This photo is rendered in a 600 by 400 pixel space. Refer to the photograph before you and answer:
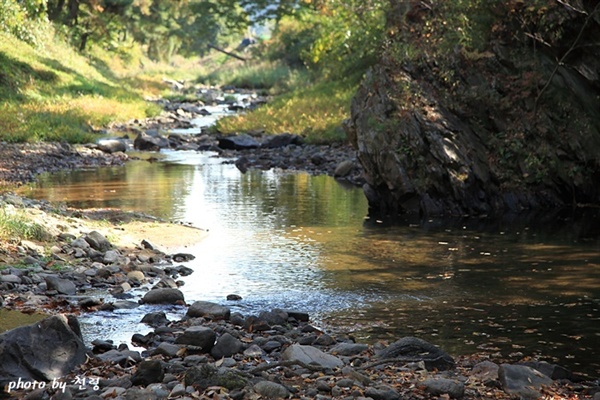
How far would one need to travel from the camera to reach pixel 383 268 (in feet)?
42.7

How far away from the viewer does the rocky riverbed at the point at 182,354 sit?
278 inches

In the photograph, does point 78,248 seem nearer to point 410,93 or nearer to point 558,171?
point 410,93

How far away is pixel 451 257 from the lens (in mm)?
14031

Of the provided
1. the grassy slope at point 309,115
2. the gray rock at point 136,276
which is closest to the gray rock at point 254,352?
the gray rock at point 136,276

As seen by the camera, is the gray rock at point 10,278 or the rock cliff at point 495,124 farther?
the rock cliff at point 495,124

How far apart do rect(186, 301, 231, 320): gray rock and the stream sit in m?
0.27

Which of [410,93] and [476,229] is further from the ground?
[410,93]

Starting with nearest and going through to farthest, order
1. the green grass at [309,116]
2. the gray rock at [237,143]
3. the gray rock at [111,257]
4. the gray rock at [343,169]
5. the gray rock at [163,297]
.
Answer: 1. the gray rock at [163,297]
2. the gray rock at [111,257]
3. the gray rock at [343,169]
4. the green grass at [309,116]
5. the gray rock at [237,143]

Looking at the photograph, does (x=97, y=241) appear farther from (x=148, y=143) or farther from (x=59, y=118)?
(x=59, y=118)

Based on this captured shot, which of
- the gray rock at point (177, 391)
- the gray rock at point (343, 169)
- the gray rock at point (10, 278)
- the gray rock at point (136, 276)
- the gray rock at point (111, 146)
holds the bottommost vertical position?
the gray rock at point (177, 391)

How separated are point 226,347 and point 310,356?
2.79ft

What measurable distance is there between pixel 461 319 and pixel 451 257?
3.90 m

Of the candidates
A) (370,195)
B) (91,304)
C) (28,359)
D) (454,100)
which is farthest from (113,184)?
(28,359)

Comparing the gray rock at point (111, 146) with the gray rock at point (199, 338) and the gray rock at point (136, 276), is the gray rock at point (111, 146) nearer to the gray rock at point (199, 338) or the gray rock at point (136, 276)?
the gray rock at point (136, 276)
